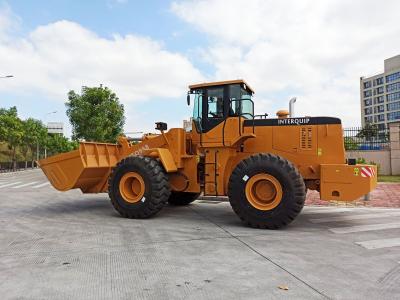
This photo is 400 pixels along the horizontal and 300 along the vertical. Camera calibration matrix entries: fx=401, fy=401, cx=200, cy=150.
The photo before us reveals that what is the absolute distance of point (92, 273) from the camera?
5176mm

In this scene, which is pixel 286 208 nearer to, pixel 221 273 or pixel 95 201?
pixel 221 273

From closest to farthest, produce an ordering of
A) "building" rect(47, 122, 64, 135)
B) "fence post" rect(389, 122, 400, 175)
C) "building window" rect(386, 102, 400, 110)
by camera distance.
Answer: "fence post" rect(389, 122, 400, 175)
"building" rect(47, 122, 64, 135)
"building window" rect(386, 102, 400, 110)

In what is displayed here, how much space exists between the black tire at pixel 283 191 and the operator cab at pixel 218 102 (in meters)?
1.49

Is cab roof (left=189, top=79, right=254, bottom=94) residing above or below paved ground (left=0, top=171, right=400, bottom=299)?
above

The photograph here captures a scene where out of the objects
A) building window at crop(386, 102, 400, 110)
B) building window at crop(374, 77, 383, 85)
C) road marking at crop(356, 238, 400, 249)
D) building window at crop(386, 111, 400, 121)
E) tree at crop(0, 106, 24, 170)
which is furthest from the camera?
building window at crop(374, 77, 383, 85)

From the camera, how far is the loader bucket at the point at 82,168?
10.4 meters

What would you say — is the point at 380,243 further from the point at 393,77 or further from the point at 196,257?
the point at 393,77

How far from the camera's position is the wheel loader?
26.5 feet

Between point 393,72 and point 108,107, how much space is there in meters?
104

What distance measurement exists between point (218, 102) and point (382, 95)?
413 ft

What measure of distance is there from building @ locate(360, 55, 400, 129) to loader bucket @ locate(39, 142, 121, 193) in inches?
4509

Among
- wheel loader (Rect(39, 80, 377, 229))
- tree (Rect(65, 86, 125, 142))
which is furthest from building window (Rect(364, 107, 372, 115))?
wheel loader (Rect(39, 80, 377, 229))

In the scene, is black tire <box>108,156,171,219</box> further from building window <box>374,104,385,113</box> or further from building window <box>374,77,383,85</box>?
building window <box>374,104,385,113</box>

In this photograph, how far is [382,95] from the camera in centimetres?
12169
